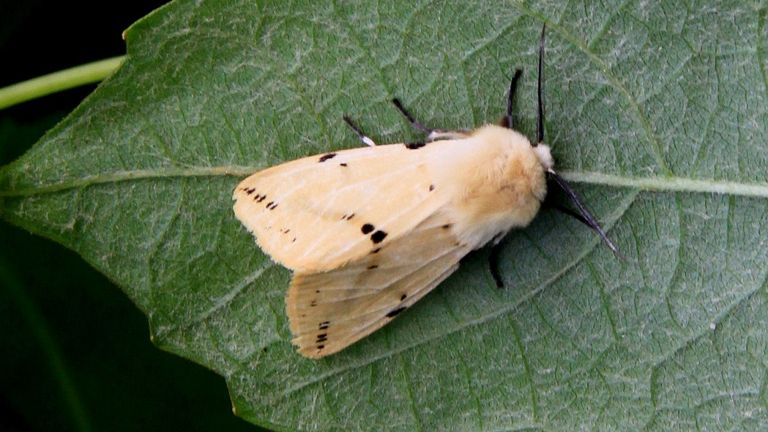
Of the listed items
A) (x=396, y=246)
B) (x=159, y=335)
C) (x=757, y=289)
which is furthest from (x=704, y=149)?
(x=159, y=335)

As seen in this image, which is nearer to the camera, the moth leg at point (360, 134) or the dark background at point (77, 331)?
the moth leg at point (360, 134)

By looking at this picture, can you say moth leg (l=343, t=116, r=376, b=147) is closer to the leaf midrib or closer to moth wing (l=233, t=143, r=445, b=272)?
moth wing (l=233, t=143, r=445, b=272)

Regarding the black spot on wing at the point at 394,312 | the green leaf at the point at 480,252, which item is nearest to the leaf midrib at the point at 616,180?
the green leaf at the point at 480,252

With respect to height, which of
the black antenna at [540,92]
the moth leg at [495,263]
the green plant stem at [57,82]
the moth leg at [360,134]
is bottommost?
the moth leg at [495,263]

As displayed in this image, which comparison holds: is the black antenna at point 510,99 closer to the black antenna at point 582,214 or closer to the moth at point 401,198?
the moth at point 401,198

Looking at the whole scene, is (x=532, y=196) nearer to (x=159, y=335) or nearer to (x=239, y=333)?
(x=239, y=333)

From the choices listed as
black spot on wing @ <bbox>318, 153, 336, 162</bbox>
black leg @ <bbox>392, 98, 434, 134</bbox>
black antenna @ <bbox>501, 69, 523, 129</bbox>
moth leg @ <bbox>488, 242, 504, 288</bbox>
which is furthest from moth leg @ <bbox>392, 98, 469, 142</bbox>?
moth leg @ <bbox>488, 242, 504, 288</bbox>
